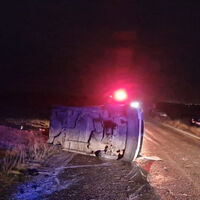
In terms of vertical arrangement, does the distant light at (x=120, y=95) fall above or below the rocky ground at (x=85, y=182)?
above

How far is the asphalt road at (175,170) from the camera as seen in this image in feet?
Result: 18.1

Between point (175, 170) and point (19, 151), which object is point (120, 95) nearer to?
point (175, 170)

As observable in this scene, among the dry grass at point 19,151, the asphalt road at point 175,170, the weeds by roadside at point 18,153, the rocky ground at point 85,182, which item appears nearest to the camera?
the rocky ground at point 85,182

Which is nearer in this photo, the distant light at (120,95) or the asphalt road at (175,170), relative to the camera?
the asphalt road at (175,170)

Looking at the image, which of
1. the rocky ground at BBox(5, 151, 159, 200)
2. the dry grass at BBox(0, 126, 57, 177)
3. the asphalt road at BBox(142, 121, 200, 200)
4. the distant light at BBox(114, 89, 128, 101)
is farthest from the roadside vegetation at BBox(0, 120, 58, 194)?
the distant light at BBox(114, 89, 128, 101)

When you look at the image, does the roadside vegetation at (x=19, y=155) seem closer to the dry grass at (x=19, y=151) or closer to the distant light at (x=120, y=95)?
the dry grass at (x=19, y=151)

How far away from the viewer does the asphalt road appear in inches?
217

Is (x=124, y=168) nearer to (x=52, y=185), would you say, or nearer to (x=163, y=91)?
(x=52, y=185)

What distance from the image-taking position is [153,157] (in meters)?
8.66

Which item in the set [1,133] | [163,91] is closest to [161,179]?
[1,133]

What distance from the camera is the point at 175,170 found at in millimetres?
7230

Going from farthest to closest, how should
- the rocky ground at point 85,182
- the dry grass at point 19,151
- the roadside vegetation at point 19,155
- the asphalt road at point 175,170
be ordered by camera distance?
the dry grass at point 19,151 → the roadside vegetation at point 19,155 → the asphalt road at point 175,170 → the rocky ground at point 85,182

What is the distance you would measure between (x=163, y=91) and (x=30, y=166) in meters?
87.8

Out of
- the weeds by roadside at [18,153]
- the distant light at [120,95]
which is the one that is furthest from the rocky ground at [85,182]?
the distant light at [120,95]
